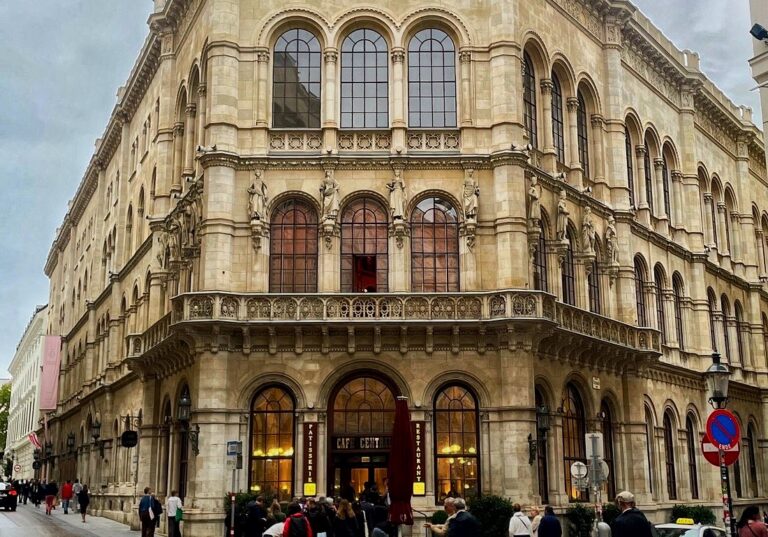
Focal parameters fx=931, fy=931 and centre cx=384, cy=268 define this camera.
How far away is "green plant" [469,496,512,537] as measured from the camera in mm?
27125

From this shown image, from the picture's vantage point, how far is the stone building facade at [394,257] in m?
29.2

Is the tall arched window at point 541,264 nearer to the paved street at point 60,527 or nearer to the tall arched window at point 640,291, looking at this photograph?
the tall arched window at point 640,291

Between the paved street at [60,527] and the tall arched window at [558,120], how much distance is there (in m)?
21.3

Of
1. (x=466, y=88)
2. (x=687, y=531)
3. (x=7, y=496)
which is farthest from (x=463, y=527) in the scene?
(x=7, y=496)

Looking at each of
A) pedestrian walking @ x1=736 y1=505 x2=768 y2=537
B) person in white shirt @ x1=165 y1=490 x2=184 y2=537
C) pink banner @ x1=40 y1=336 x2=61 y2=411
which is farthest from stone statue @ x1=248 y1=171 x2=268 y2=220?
pink banner @ x1=40 y1=336 x2=61 y2=411

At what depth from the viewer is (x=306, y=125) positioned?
31625 millimetres

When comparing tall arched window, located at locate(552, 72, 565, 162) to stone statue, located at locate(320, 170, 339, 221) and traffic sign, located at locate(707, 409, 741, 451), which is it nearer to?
stone statue, located at locate(320, 170, 339, 221)

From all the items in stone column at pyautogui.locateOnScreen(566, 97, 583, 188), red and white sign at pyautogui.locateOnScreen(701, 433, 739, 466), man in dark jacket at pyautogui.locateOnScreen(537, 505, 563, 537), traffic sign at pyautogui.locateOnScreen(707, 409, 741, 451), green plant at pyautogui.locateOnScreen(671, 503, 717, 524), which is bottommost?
Result: green plant at pyautogui.locateOnScreen(671, 503, 717, 524)

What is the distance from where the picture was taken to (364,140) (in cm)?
3122

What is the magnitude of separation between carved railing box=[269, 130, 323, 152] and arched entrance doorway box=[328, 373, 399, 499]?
25.7ft

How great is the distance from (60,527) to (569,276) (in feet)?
73.0

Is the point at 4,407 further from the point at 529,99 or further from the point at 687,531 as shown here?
the point at 687,531

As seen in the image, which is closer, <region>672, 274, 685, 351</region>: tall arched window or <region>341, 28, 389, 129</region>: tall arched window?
<region>341, 28, 389, 129</region>: tall arched window

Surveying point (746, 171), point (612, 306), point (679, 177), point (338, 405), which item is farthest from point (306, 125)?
point (746, 171)
